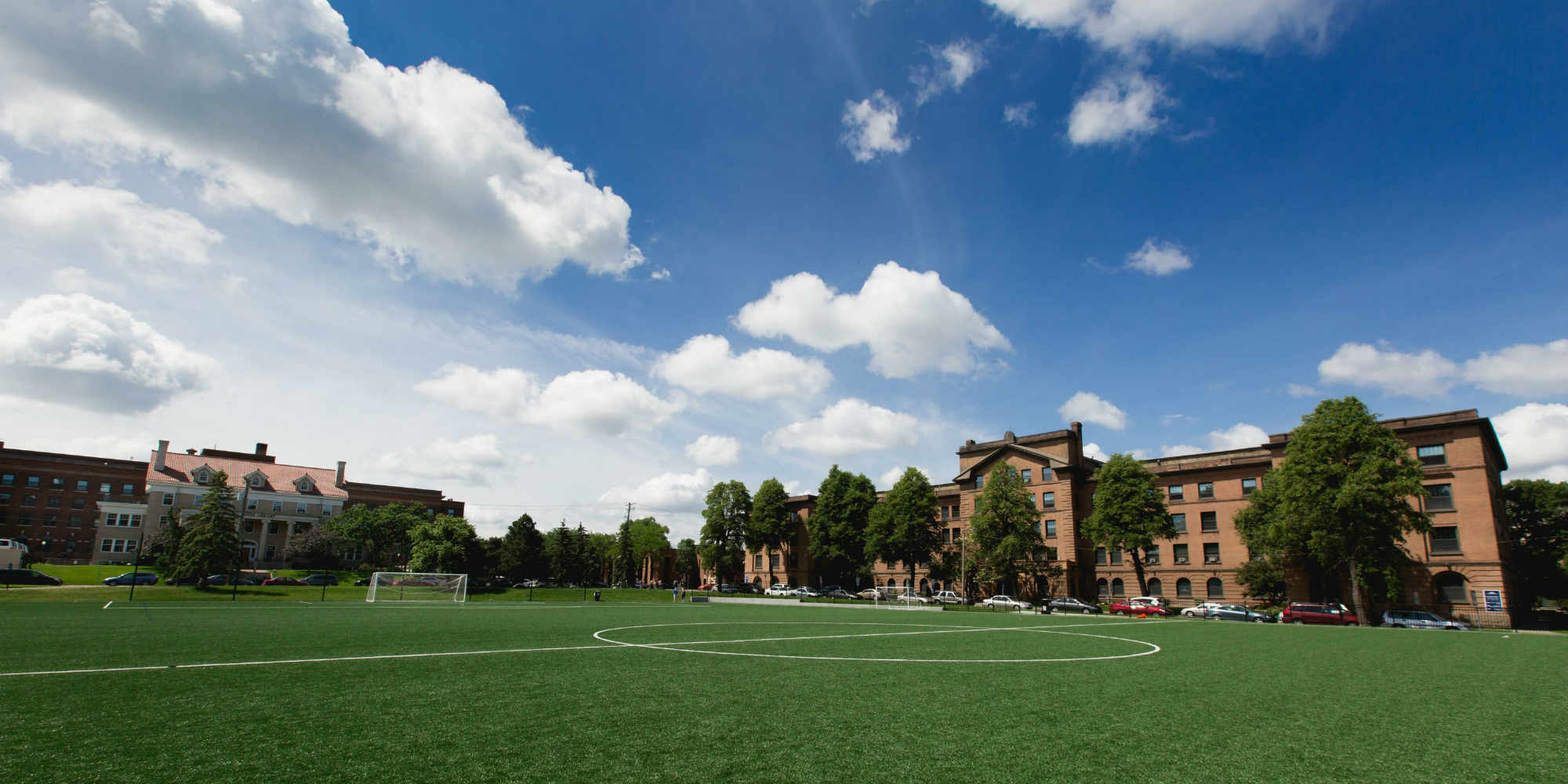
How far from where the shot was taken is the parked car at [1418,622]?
41375mm

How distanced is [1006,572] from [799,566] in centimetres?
3682

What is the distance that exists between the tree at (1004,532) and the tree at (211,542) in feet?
196

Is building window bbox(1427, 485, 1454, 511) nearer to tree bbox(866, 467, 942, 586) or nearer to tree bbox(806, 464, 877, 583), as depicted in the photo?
tree bbox(866, 467, 942, 586)

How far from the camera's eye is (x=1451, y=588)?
47438mm

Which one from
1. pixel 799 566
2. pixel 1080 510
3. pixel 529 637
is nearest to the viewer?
pixel 529 637

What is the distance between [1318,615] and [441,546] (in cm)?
7117

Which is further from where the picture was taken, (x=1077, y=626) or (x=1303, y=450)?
(x=1303, y=450)

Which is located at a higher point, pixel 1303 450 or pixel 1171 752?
pixel 1303 450

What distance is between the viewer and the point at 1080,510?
226ft

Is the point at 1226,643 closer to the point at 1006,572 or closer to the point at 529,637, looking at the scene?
the point at 529,637

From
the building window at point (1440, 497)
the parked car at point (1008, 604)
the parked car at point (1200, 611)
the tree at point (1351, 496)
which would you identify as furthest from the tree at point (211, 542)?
the building window at point (1440, 497)

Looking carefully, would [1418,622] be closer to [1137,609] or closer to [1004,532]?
[1137,609]

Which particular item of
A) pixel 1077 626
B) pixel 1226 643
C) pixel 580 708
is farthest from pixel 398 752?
pixel 1077 626

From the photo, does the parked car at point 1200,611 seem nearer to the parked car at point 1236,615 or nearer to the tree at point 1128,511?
the parked car at point 1236,615
